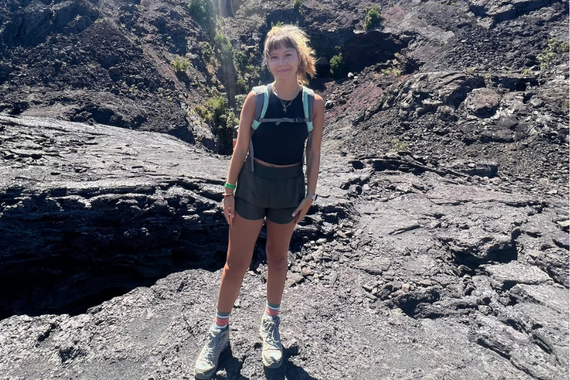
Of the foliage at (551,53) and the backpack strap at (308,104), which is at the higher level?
the foliage at (551,53)

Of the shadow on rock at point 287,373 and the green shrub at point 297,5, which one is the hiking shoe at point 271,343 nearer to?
the shadow on rock at point 287,373

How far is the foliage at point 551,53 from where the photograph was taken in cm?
1119

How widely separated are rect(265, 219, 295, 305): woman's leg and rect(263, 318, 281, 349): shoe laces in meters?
0.16

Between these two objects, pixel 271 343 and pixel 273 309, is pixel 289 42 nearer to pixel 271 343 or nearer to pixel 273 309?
pixel 273 309

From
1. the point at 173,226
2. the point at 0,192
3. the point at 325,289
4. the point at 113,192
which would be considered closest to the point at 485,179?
the point at 325,289

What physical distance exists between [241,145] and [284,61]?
0.58 meters

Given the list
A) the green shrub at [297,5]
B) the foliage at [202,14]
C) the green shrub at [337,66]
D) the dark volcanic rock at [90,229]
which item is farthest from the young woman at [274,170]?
the green shrub at [297,5]

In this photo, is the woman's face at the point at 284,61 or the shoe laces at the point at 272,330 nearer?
the woman's face at the point at 284,61

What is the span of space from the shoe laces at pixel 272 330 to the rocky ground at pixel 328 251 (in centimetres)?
18

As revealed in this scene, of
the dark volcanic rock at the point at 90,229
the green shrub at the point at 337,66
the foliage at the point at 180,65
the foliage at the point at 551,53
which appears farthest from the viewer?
the green shrub at the point at 337,66

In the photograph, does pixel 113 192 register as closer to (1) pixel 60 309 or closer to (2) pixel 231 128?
(1) pixel 60 309

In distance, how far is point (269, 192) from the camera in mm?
2422

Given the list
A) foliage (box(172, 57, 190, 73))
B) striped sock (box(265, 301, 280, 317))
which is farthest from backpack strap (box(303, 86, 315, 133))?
foliage (box(172, 57, 190, 73))

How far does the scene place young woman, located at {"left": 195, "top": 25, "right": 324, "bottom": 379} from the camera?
7.62 feet
